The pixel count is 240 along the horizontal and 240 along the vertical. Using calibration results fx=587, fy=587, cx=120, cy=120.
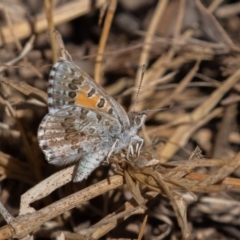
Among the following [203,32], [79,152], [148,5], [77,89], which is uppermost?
[148,5]

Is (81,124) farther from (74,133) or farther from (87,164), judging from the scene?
(87,164)

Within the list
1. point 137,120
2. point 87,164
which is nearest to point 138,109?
point 137,120

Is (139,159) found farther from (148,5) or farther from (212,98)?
(148,5)

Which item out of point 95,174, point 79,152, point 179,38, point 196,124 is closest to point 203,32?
point 179,38

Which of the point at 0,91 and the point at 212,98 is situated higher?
the point at 0,91

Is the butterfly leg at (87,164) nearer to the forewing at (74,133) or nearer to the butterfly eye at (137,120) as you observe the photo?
the forewing at (74,133)

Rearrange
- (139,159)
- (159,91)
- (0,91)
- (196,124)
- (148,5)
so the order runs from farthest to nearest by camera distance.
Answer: (148,5) < (159,91) < (196,124) < (0,91) < (139,159)
